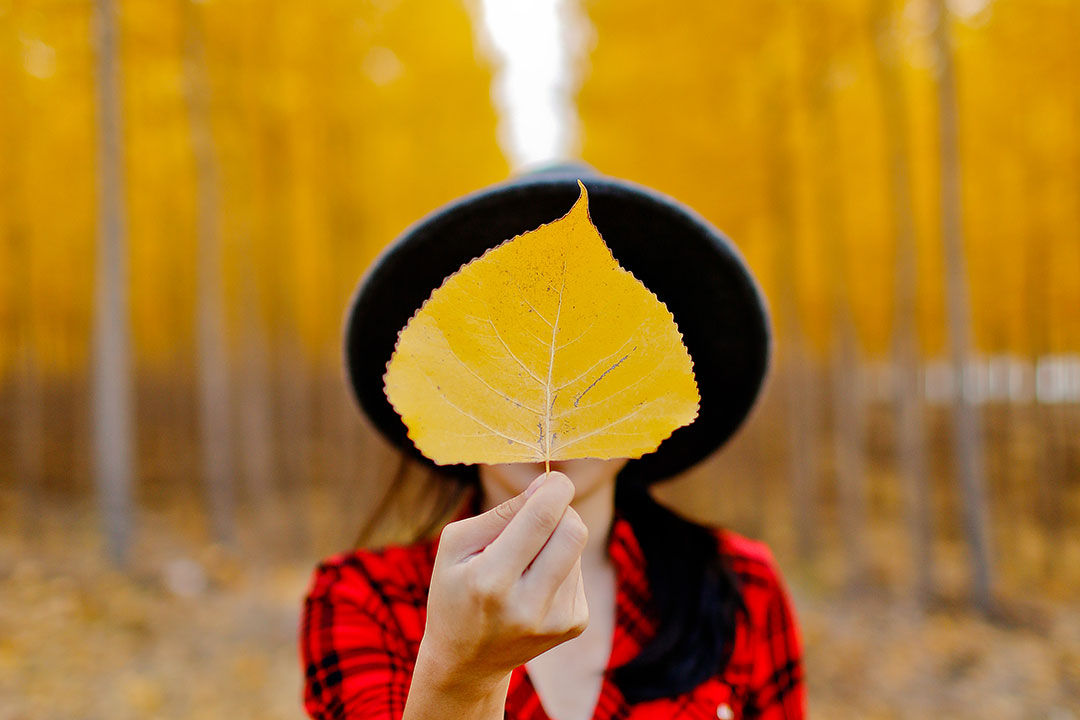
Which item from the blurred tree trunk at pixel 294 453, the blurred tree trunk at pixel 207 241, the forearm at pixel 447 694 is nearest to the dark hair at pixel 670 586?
the forearm at pixel 447 694

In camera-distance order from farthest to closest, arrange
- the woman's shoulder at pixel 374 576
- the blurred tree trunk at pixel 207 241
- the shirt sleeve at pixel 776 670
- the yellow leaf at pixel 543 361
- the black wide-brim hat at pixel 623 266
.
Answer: the blurred tree trunk at pixel 207 241
the shirt sleeve at pixel 776 670
the woman's shoulder at pixel 374 576
the black wide-brim hat at pixel 623 266
the yellow leaf at pixel 543 361

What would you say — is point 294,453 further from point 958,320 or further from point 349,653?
point 349,653

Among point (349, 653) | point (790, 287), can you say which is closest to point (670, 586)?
point (349, 653)

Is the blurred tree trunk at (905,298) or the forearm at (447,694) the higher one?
the blurred tree trunk at (905,298)

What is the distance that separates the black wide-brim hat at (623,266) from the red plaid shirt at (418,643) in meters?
0.22

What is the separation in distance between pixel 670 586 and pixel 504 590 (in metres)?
0.83

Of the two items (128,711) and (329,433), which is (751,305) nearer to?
(128,711)

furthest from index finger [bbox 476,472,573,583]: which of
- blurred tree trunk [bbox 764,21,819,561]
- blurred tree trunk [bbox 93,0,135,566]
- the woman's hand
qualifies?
blurred tree trunk [bbox 764,21,819,561]

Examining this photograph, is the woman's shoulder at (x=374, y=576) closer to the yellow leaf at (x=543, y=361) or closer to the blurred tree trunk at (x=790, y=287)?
the yellow leaf at (x=543, y=361)

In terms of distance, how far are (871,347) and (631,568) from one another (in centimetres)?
1516

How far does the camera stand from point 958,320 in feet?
17.7

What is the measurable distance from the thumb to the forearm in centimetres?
9

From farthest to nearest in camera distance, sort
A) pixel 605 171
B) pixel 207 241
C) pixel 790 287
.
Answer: pixel 605 171, pixel 790 287, pixel 207 241

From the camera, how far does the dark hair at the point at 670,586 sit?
1074mm
